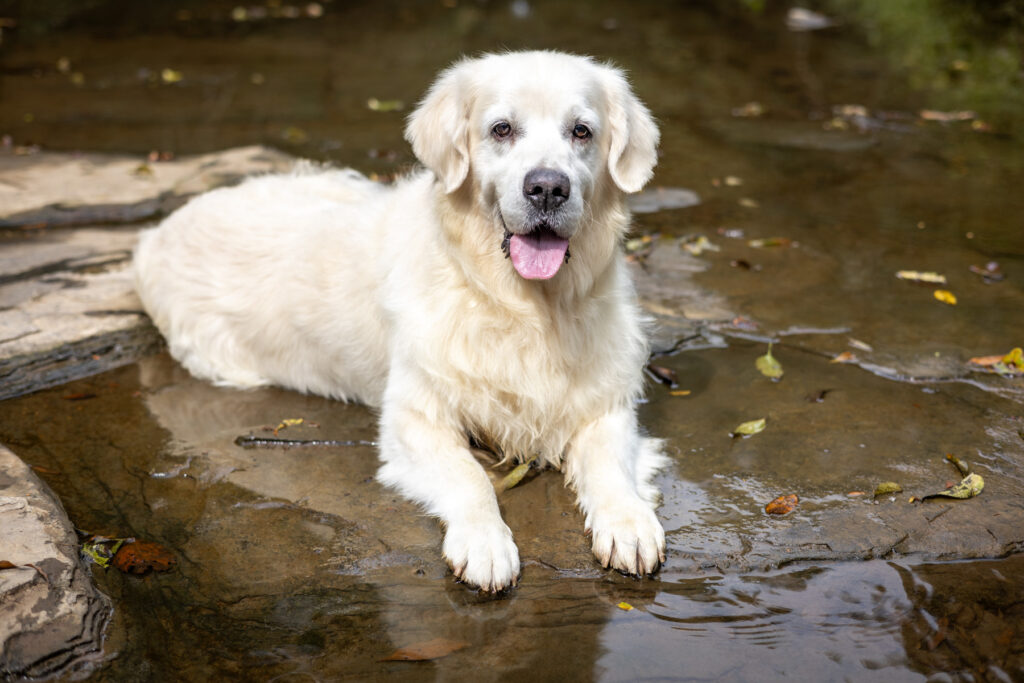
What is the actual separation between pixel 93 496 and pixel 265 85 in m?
6.80

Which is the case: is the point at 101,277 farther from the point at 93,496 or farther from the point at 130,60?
the point at 130,60

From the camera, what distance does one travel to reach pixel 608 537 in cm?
294

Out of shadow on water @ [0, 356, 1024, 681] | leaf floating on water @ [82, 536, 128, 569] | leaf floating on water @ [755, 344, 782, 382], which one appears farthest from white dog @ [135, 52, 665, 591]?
leaf floating on water @ [82, 536, 128, 569]

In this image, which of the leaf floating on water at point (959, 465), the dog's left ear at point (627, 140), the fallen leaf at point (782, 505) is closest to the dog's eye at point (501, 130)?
the dog's left ear at point (627, 140)

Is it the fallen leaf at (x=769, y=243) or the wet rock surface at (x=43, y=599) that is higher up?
the fallen leaf at (x=769, y=243)

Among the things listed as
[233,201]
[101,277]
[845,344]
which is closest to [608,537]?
[845,344]

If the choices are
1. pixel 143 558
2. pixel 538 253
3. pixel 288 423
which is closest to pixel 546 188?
pixel 538 253

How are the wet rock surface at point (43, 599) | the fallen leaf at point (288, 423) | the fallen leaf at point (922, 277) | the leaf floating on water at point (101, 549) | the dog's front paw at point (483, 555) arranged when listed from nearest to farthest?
the wet rock surface at point (43, 599)
the dog's front paw at point (483, 555)
the leaf floating on water at point (101, 549)
the fallen leaf at point (288, 423)
the fallen leaf at point (922, 277)

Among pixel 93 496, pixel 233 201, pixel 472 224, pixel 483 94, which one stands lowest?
pixel 93 496

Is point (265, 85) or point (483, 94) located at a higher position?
point (483, 94)

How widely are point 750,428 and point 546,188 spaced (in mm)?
1323

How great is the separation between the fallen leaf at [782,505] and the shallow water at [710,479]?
0.05 m

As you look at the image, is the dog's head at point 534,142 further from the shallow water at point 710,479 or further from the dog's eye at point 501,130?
the shallow water at point 710,479

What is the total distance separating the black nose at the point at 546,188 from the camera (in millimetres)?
3076
